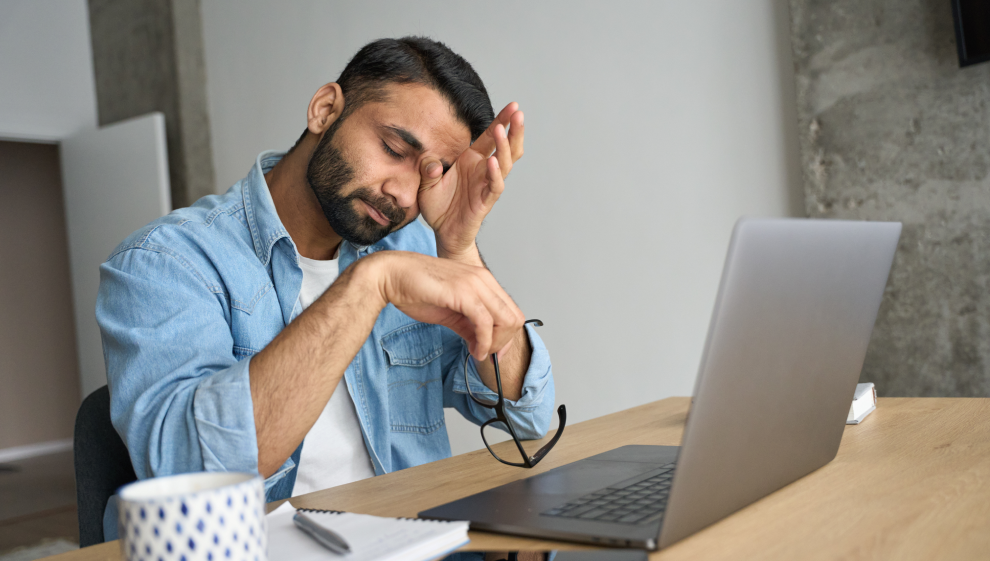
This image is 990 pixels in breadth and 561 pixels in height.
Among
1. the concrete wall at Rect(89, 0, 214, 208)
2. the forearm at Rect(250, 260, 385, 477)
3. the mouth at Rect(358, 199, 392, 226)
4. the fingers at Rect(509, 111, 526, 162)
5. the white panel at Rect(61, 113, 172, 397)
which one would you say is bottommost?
the forearm at Rect(250, 260, 385, 477)

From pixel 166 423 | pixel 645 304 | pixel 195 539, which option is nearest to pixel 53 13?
pixel 645 304

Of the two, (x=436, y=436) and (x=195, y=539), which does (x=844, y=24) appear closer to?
(x=436, y=436)

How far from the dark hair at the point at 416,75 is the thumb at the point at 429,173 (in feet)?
0.37

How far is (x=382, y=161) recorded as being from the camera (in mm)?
1297

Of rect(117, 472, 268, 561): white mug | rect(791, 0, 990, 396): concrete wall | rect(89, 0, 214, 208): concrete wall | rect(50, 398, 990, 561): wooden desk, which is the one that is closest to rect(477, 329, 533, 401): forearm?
rect(50, 398, 990, 561): wooden desk

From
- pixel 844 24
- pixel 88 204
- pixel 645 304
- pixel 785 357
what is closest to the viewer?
pixel 785 357

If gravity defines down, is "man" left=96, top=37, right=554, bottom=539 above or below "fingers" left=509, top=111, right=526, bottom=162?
below

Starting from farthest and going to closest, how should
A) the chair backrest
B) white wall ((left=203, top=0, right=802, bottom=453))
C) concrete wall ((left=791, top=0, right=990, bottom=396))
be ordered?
1. white wall ((left=203, top=0, right=802, bottom=453))
2. concrete wall ((left=791, top=0, right=990, bottom=396))
3. the chair backrest

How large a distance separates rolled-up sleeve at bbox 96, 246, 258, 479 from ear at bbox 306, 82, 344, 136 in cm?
47

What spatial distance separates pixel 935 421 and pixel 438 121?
0.88 metres

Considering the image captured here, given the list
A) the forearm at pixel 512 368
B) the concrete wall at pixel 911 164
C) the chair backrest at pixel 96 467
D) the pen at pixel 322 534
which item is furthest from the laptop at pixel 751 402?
the concrete wall at pixel 911 164

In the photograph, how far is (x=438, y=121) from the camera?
130cm

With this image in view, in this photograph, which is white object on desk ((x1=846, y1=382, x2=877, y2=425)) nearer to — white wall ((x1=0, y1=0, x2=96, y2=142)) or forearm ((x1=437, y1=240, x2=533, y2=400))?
forearm ((x1=437, y1=240, x2=533, y2=400))

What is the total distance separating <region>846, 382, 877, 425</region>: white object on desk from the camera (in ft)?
3.15
